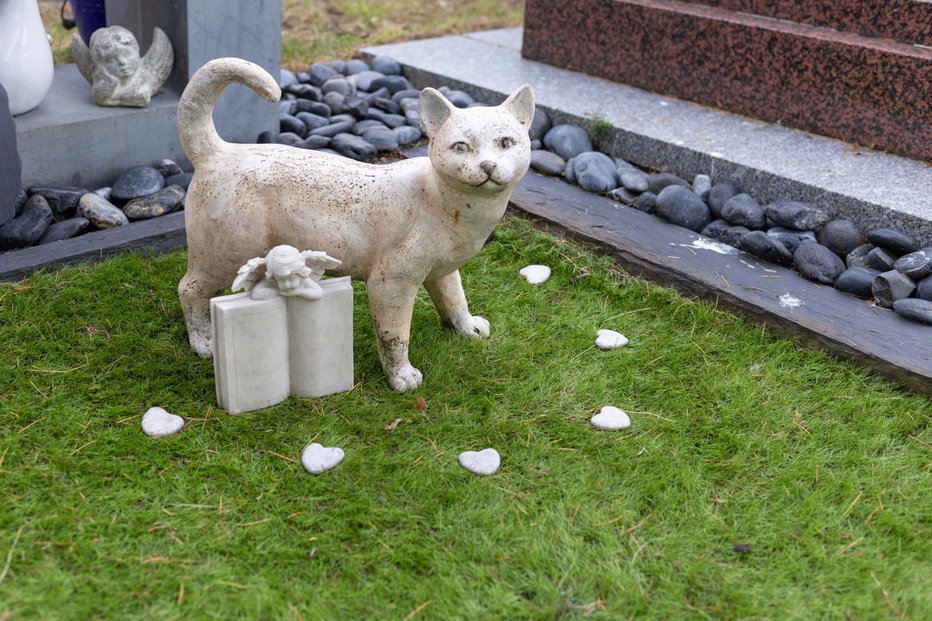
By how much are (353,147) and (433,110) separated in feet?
6.75

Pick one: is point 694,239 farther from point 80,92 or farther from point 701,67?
point 80,92

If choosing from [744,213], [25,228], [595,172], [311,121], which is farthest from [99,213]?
[744,213]

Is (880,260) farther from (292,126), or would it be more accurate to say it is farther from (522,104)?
(292,126)

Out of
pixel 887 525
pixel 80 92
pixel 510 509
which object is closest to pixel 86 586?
pixel 510 509

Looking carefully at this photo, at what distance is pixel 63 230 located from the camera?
12.7 feet

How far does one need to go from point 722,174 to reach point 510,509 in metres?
2.69

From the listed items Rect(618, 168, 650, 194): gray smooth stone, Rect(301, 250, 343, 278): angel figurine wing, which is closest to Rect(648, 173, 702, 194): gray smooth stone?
Rect(618, 168, 650, 194): gray smooth stone

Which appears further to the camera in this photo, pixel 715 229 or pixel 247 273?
pixel 715 229

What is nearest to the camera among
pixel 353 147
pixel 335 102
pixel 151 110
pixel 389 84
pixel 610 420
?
pixel 610 420

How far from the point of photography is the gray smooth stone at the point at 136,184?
13.9 feet

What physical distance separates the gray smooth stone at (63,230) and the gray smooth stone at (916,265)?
3529 millimetres

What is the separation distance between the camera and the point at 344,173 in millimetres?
2928

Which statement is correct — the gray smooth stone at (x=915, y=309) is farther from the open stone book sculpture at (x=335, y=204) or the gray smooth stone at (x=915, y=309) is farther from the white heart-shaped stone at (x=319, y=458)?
the white heart-shaped stone at (x=319, y=458)

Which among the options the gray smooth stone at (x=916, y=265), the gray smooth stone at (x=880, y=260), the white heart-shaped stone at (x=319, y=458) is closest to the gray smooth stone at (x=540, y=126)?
the gray smooth stone at (x=880, y=260)
